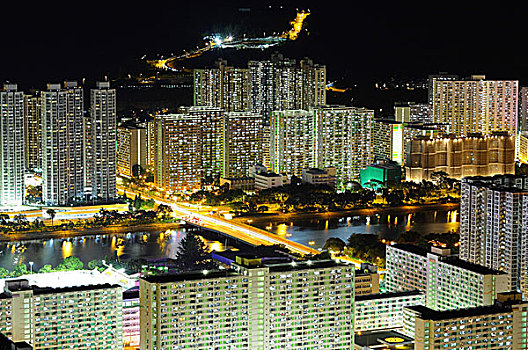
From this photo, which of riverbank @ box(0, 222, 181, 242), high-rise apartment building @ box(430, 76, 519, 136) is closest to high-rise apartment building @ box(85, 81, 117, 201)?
riverbank @ box(0, 222, 181, 242)

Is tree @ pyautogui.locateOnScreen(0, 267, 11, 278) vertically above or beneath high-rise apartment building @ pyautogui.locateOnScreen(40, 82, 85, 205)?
beneath

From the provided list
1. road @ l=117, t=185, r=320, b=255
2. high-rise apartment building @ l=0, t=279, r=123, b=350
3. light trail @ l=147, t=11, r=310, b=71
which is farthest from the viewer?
light trail @ l=147, t=11, r=310, b=71

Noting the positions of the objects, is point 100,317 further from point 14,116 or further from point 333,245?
point 14,116

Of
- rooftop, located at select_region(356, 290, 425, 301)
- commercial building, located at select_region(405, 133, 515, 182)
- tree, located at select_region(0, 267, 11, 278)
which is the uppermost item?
commercial building, located at select_region(405, 133, 515, 182)

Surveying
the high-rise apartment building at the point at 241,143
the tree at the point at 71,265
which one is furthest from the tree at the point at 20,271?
the high-rise apartment building at the point at 241,143

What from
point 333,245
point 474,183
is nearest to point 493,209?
point 474,183

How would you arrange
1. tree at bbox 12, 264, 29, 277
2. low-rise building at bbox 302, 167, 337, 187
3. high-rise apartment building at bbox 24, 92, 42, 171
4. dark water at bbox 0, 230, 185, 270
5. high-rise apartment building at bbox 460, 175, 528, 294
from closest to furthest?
high-rise apartment building at bbox 460, 175, 528, 294 → tree at bbox 12, 264, 29, 277 → dark water at bbox 0, 230, 185, 270 → low-rise building at bbox 302, 167, 337, 187 → high-rise apartment building at bbox 24, 92, 42, 171

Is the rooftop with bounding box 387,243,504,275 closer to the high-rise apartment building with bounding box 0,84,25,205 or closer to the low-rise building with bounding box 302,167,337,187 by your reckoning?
the low-rise building with bounding box 302,167,337,187
